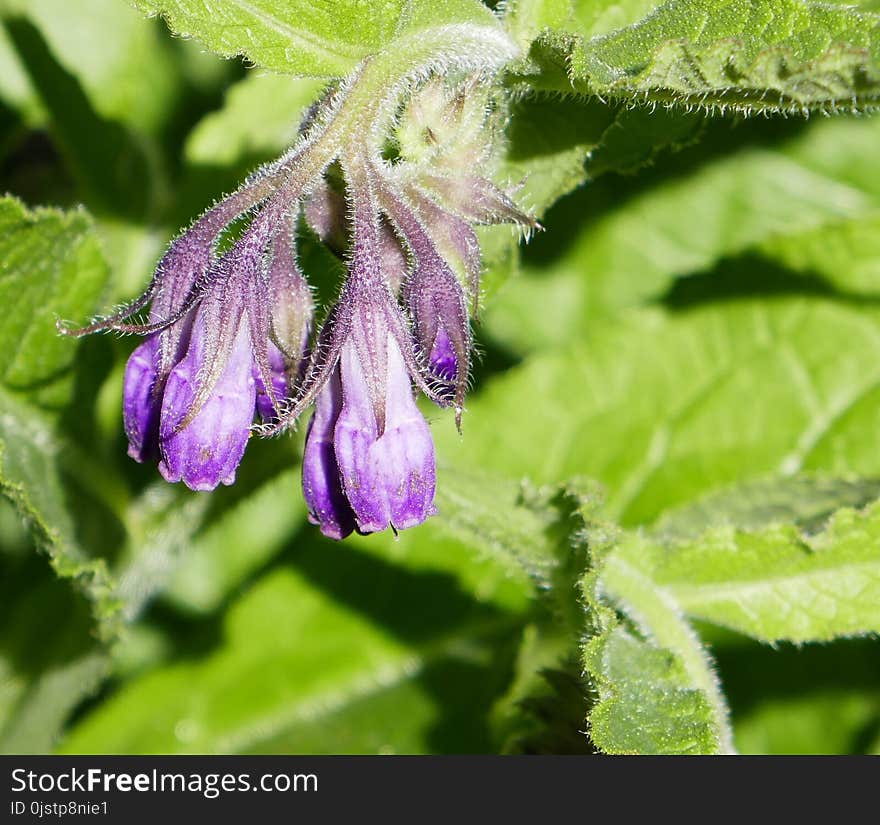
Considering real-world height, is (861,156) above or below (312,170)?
below

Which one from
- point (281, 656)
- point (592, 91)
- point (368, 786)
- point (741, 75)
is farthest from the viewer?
point (281, 656)

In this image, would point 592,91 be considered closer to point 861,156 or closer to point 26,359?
point 26,359

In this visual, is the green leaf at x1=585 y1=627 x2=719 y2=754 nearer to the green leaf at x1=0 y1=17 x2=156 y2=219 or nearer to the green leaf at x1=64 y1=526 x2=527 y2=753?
the green leaf at x1=64 y1=526 x2=527 y2=753

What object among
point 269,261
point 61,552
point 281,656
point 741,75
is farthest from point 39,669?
point 741,75

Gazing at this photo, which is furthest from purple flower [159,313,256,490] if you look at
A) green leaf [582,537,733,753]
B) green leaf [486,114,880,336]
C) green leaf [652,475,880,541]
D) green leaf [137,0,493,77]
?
green leaf [486,114,880,336]

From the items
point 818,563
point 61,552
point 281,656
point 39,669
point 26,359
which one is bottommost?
point 281,656
